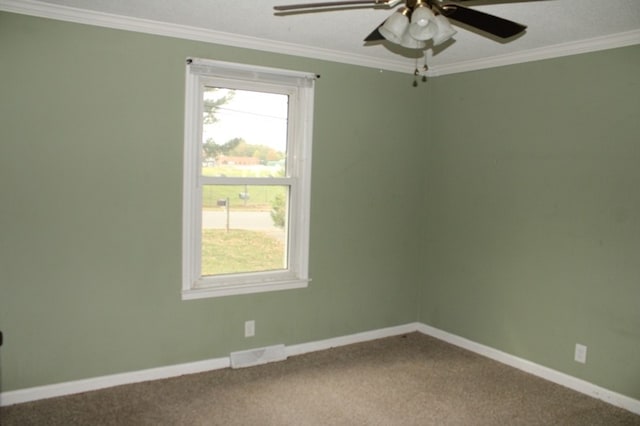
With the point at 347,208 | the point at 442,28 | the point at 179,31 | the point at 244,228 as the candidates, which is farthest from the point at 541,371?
the point at 179,31

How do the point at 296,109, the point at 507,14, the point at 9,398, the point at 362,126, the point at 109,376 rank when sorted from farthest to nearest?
the point at 362,126 < the point at 296,109 < the point at 109,376 < the point at 9,398 < the point at 507,14

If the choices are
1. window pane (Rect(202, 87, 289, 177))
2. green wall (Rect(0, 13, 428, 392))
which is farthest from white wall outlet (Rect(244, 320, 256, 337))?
window pane (Rect(202, 87, 289, 177))

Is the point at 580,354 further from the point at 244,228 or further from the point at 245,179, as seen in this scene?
the point at 245,179

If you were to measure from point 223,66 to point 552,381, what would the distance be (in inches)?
121

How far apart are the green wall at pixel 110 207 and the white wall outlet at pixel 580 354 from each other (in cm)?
178

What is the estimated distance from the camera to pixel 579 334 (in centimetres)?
345

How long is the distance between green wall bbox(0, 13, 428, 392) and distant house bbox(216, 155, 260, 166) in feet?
1.03

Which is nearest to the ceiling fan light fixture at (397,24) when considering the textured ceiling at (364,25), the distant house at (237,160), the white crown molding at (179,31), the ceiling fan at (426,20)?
the ceiling fan at (426,20)

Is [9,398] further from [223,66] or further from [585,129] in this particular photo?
[585,129]

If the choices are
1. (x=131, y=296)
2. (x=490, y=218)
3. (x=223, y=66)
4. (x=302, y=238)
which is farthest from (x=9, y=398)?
(x=490, y=218)

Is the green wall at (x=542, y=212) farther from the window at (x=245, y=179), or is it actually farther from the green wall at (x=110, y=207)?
the window at (x=245, y=179)

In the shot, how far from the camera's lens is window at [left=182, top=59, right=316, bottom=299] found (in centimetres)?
345

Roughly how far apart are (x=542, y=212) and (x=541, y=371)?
3.66 ft

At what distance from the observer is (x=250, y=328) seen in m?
3.74
